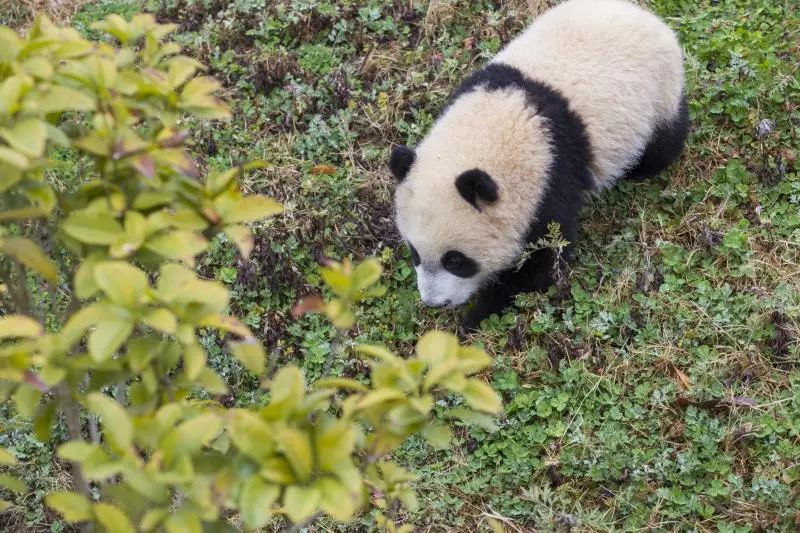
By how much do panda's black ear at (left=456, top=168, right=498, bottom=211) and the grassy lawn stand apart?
639 mm

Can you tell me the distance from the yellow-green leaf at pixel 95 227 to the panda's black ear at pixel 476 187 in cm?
209

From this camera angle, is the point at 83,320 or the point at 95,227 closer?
the point at 83,320

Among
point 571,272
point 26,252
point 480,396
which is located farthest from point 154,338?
point 571,272

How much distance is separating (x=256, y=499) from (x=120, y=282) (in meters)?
0.47

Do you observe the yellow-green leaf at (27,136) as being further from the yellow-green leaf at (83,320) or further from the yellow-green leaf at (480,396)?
the yellow-green leaf at (480,396)

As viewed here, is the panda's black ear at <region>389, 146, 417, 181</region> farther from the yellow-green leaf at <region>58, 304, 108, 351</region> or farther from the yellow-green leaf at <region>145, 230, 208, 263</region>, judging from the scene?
the yellow-green leaf at <region>58, 304, 108, 351</region>

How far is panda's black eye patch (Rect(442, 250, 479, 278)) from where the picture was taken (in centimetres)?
380

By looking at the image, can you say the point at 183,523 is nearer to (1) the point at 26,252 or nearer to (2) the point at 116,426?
(2) the point at 116,426

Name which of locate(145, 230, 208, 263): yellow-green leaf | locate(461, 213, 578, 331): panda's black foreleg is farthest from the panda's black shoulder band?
locate(145, 230, 208, 263): yellow-green leaf

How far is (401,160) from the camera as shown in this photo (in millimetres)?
3910

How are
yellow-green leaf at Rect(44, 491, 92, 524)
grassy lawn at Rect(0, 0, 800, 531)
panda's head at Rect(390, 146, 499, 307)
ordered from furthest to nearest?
panda's head at Rect(390, 146, 499, 307) → grassy lawn at Rect(0, 0, 800, 531) → yellow-green leaf at Rect(44, 491, 92, 524)

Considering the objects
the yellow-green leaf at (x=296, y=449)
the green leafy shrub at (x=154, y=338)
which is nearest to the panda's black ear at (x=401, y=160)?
the green leafy shrub at (x=154, y=338)

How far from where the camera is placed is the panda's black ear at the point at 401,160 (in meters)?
3.89

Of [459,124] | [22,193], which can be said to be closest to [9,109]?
[22,193]
